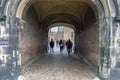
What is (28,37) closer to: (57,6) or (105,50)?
(57,6)

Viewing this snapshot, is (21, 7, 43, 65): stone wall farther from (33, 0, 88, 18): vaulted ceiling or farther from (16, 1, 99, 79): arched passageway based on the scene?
(33, 0, 88, 18): vaulted ceiling

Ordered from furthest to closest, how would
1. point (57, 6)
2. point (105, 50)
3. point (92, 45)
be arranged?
point (57, 6) < point (92, 45) < point (105, 50)

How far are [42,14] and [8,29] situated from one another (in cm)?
699

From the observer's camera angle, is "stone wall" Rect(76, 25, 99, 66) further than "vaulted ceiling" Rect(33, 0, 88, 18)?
No

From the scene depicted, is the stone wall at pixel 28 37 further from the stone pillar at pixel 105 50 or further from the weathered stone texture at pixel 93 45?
the stone pillar at pixel 105 50

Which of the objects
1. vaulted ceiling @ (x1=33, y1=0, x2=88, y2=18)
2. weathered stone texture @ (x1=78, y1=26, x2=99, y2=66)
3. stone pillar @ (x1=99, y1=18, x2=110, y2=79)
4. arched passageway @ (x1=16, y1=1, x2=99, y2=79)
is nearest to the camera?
stone pillar @ (x1=99, y1=18, x2=110, y2=79)

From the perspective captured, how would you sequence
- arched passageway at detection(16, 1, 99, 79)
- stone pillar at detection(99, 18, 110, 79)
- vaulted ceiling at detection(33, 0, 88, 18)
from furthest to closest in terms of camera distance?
vaulted ceiling at detection(33, 0, 88, 18) → arched passageway at detection(16, 1, 99, 79) → stone pillar at detection(99, 18, 110, 79)

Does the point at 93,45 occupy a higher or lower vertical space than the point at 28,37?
lower

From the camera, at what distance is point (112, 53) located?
653 cm

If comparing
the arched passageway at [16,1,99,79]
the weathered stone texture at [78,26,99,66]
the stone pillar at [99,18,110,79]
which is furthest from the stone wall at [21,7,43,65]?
the stone pillar at [99,18,110,79]

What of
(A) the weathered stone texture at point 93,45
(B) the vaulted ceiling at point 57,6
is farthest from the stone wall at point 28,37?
(A) the weathered stone texture at point 93,45

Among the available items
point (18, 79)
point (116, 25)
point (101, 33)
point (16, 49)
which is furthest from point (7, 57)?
point (116, 25)

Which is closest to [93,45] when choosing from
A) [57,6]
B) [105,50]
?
[105,50]

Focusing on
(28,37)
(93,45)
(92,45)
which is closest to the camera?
(93,45)
